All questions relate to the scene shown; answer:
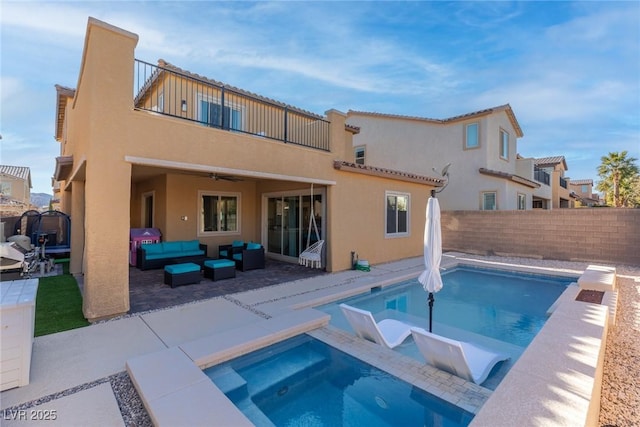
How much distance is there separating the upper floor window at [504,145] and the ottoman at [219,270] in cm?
2013

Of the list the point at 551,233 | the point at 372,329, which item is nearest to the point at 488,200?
the point at 551,233

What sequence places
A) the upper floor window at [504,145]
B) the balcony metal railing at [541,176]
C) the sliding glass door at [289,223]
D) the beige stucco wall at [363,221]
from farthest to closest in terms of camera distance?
the balcony metal railing at [541,176] < the upper floor window at [504,145] < the sliding glass door at [289,223] < the beige stucco wall at [363,221]

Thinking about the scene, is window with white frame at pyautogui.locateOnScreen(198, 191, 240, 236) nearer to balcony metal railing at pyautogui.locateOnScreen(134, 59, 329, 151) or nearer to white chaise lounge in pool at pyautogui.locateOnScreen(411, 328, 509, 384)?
balcony metal railing at pyautogui.locateOnScreen(134, 59, 329, 151)

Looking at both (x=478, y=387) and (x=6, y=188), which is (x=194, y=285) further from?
(x=6, y=188)

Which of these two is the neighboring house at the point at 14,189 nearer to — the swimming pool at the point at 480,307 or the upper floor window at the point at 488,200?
the swimming pool at the point at 480,307

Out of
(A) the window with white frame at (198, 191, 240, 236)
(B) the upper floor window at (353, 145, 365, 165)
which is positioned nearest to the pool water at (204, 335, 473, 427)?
(A) the window with white frame at (198, 191, 240, 236)

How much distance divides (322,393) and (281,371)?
84 centimetres

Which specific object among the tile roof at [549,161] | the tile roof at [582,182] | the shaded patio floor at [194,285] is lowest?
the shaded patio floor at [194,285]

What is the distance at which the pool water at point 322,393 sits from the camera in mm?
3875

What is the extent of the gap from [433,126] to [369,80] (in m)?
6.82

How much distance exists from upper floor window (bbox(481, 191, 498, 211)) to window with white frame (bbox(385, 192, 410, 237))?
25.3 feet

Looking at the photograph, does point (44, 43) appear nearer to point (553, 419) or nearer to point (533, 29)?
point (553, 419)

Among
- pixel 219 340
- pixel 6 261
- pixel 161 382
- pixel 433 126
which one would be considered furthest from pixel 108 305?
pixel 433 126

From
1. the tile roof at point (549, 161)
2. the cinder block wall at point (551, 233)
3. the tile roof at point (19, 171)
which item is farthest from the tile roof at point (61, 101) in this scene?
the tile roof at point (549, 161)
